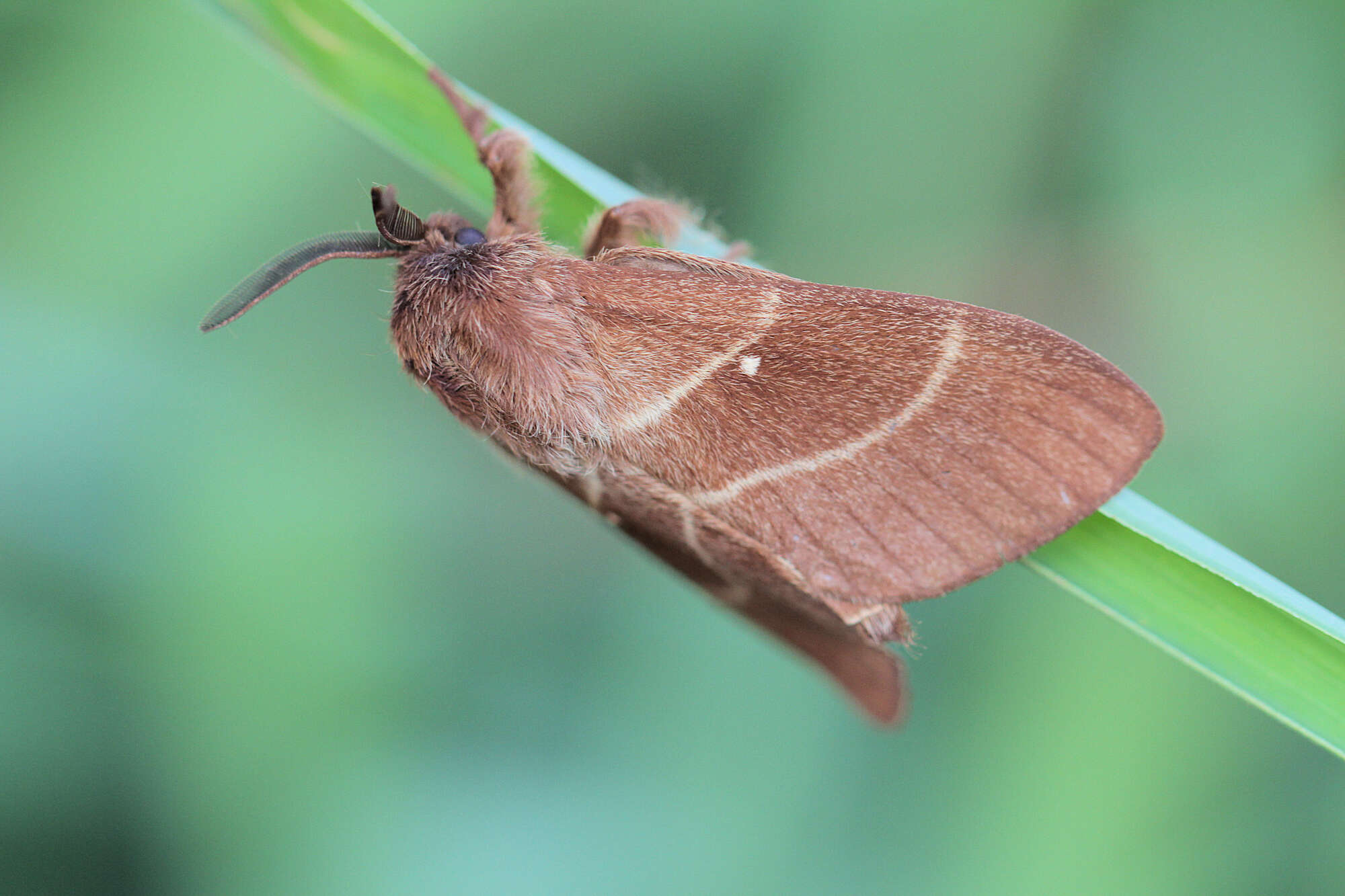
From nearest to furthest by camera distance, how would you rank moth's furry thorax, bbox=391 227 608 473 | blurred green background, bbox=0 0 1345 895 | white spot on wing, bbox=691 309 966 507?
white spot on wing, bbox=691 309 966 507, moth's furry thorax, bbox=391 227 608 473, blurred green background, bbox=0 0 1345 895

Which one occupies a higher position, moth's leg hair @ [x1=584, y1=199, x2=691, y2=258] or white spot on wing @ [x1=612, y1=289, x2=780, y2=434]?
moth's leg hair @ [x1=584, y1=199, x2=691, y2=258]

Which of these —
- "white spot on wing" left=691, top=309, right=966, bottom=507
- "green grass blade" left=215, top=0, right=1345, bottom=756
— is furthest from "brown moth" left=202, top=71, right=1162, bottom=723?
"green grass blade" left=215, top=0, right=1345, bottom=756

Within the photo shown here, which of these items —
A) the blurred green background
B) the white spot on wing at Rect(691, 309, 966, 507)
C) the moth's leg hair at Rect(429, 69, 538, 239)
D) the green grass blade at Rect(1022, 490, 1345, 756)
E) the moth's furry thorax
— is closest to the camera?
the green grass blade at Rect(1022, 490, 1345, 756)

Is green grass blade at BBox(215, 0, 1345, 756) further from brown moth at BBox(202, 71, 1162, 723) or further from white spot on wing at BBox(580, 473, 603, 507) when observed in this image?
white spot on wing at BBox(580, 473, 603, 507)

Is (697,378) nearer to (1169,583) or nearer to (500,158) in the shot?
(500,158)

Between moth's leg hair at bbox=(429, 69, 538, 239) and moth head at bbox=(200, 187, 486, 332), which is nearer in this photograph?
moth head at bbox=(200, 187, 486, 332)

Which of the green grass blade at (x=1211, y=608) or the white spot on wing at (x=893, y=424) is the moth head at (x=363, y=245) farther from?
the green grass blade at (x=1211, y=608)

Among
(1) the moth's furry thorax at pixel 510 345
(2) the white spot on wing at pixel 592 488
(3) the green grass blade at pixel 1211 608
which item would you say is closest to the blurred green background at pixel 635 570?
(2) the white spot on wing at pixel 592 488

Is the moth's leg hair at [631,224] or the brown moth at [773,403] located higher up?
the moth's leg hair at [631,224]
